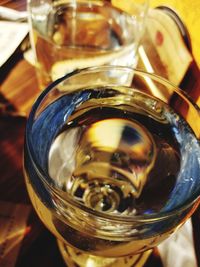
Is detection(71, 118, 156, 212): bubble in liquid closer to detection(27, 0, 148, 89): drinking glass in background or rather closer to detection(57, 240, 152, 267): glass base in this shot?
detection(57, 240, 152, 267): glass base

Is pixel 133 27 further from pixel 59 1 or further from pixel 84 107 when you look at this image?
pixel 84 107

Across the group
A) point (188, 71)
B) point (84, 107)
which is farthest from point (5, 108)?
→ point (188, 71)

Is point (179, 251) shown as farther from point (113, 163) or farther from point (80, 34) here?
point (80, 34)

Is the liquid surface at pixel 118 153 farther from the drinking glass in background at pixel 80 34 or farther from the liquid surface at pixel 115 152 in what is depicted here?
the drinking glass in background at pixel 80 34

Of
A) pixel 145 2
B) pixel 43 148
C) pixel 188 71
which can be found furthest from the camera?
pixel 145 2

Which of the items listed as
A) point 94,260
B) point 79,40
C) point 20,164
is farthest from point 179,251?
point 79,40

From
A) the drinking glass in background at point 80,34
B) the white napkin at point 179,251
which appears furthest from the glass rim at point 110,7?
the white napkin at point 179,251
